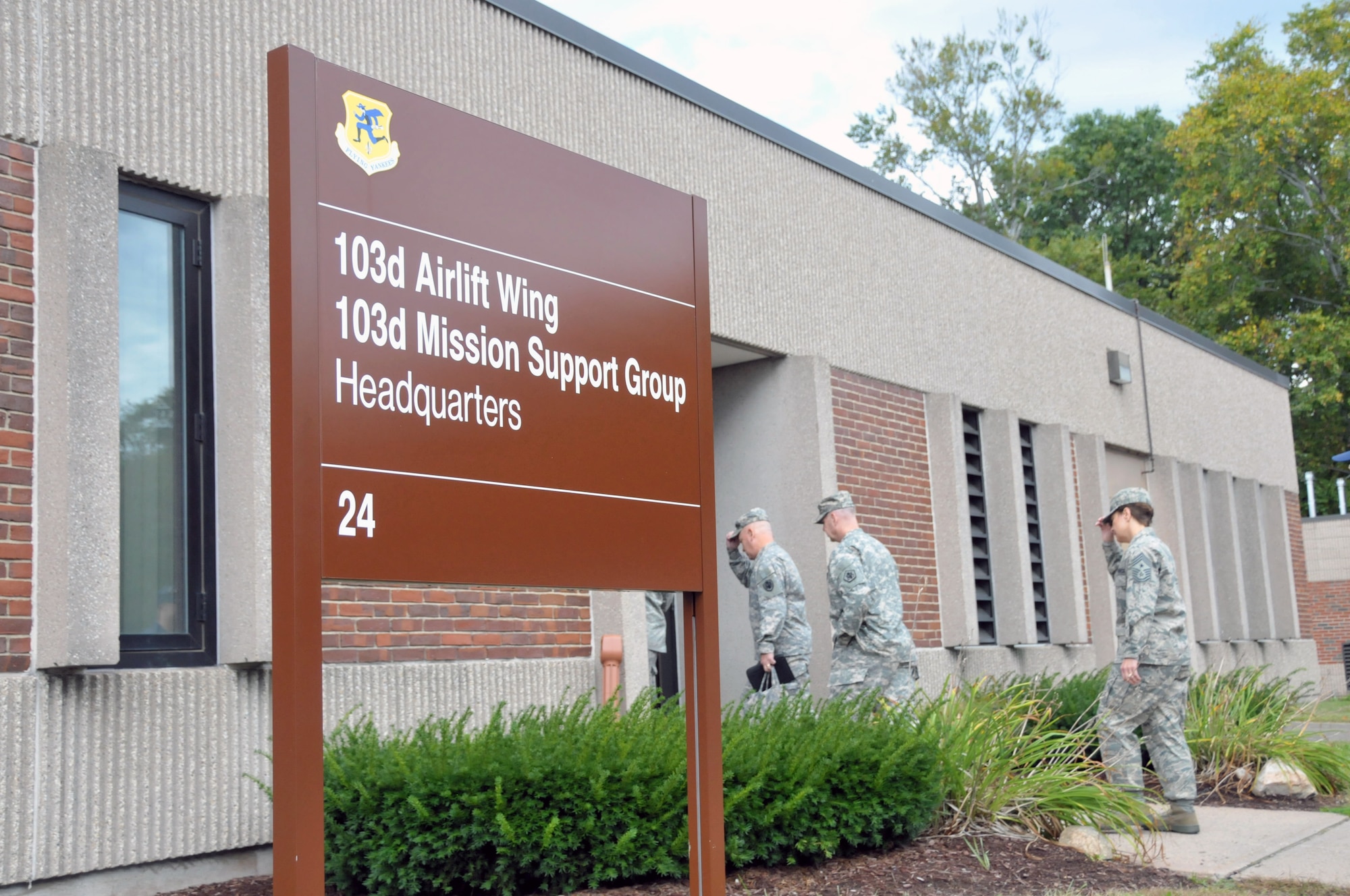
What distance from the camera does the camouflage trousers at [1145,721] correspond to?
7945mm

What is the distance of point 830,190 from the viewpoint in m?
11.3

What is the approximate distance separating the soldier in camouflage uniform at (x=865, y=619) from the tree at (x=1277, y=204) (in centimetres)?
2614

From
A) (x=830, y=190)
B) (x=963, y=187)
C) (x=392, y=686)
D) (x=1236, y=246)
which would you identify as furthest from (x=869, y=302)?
(x=963, y=187)

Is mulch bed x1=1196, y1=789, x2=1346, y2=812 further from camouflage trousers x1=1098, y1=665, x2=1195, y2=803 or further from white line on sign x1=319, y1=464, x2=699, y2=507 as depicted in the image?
white line on sign x1=319, y1=464, x2=699, y2=507

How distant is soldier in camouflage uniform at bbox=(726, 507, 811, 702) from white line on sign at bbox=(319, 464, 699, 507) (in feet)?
13.0

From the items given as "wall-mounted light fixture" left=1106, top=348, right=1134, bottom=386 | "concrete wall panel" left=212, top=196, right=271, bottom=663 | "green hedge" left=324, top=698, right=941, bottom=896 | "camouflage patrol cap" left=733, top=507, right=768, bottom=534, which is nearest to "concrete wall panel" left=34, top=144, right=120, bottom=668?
"concrete wall panel" left=212, top=196, right=271, bottom=663

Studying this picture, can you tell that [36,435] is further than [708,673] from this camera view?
Yes

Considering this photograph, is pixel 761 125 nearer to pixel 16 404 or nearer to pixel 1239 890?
pixel 16 404

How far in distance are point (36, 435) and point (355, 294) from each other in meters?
2.62

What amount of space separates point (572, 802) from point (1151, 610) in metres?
4.37

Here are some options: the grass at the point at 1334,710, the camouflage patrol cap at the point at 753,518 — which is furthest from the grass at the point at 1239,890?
the grass at the point at 1334,710

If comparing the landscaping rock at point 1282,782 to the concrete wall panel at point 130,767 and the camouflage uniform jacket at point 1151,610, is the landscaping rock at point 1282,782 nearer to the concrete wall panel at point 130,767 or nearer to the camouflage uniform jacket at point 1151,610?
the camouflage uniform jacket at point 1151,610

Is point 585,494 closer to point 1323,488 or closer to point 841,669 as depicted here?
point 841,669

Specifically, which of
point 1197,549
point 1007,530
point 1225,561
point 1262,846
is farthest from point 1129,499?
point 1225,561
